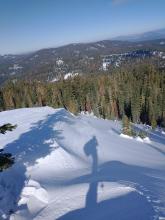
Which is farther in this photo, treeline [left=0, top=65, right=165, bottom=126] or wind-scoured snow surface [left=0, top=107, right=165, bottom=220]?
treeline [left=0, top=65, right=165, bottom=126]

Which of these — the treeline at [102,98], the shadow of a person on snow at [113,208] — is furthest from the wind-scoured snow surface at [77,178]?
the treeline at [102,98]

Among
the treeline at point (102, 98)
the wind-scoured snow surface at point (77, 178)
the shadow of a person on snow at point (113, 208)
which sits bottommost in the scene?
the treeline at point (102, 98)

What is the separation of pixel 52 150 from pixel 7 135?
1310 cm

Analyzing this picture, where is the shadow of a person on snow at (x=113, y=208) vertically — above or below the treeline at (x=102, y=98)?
above

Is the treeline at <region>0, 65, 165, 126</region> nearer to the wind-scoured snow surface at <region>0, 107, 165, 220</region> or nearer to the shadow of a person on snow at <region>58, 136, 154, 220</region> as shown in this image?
the wind-scoured snow surface at <region>0, 107, 165, 220</region>

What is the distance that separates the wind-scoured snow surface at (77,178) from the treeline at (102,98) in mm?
52796

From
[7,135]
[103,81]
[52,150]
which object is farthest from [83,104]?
[52,150]

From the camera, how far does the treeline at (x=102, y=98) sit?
96750mm

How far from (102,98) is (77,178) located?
268ft

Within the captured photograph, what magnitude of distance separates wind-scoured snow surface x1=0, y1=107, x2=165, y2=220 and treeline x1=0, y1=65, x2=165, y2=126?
5280 centimetres

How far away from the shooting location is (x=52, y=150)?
97.5ft

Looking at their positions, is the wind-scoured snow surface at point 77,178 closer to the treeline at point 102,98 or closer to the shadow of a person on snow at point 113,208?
the shadow of a person on snow at point 113,208

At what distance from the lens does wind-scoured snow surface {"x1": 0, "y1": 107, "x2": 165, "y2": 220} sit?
16.6 metres

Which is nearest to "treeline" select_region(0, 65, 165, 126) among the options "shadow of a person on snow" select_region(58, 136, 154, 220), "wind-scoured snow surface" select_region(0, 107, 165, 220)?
"wind-scoured snow surface" select_region(0, 107, 165, 220)
